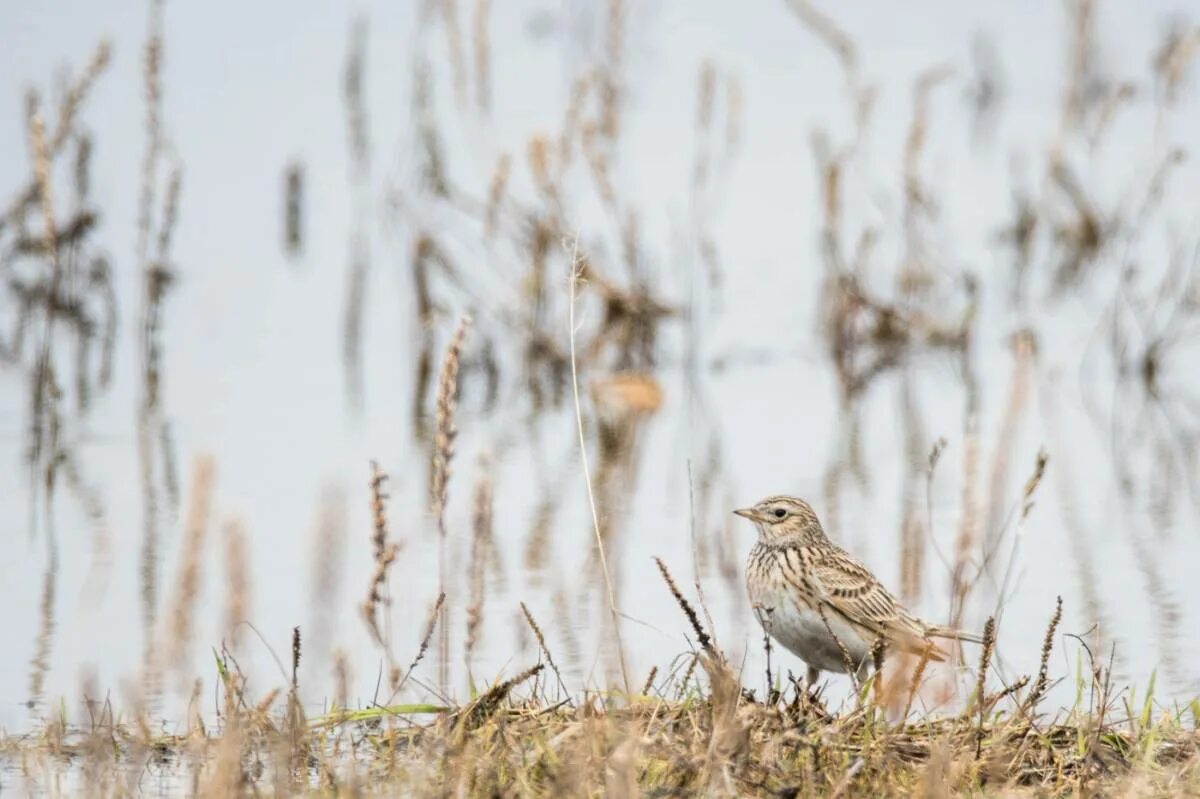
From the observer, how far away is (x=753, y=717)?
18.2 ft

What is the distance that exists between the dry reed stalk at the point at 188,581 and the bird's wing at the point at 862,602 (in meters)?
2.95

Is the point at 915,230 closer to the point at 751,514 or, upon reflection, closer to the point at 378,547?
the point at 751,514

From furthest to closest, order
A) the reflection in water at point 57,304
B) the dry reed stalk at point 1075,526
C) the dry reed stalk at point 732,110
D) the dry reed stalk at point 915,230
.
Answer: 1. the dry reed stalk at point 915,230
2. the dry reed stalk at point 732,110
3. the reflection in water at point 57,304
4. the dry reed stalk at point 1075,526

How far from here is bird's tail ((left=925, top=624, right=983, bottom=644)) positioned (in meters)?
6.91

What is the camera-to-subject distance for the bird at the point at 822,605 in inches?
270

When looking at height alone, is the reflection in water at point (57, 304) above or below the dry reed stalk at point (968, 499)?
above

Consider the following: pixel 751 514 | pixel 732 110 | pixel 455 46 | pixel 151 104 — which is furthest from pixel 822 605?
pixel 455 46

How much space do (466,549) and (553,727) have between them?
3152mm

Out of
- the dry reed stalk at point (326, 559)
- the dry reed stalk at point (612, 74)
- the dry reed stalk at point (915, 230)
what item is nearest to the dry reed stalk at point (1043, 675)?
the dry reed stalk at point (326, 559)

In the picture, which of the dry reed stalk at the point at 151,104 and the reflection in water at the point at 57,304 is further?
the dry reed stalk at the point at 151,104

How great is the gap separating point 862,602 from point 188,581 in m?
3.20

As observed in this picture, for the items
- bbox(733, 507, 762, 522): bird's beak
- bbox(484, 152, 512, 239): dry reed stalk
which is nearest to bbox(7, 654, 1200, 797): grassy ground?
bbox(733, 507, 762, 522): bird's beak

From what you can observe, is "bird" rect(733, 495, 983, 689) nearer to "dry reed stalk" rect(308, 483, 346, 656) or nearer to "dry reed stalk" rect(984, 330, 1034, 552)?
"dry reed stalk" rect(984, 330, 1034, 552)

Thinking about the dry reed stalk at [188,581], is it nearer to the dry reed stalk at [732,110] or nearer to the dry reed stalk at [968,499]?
the dry reed stalk at [968,499]
